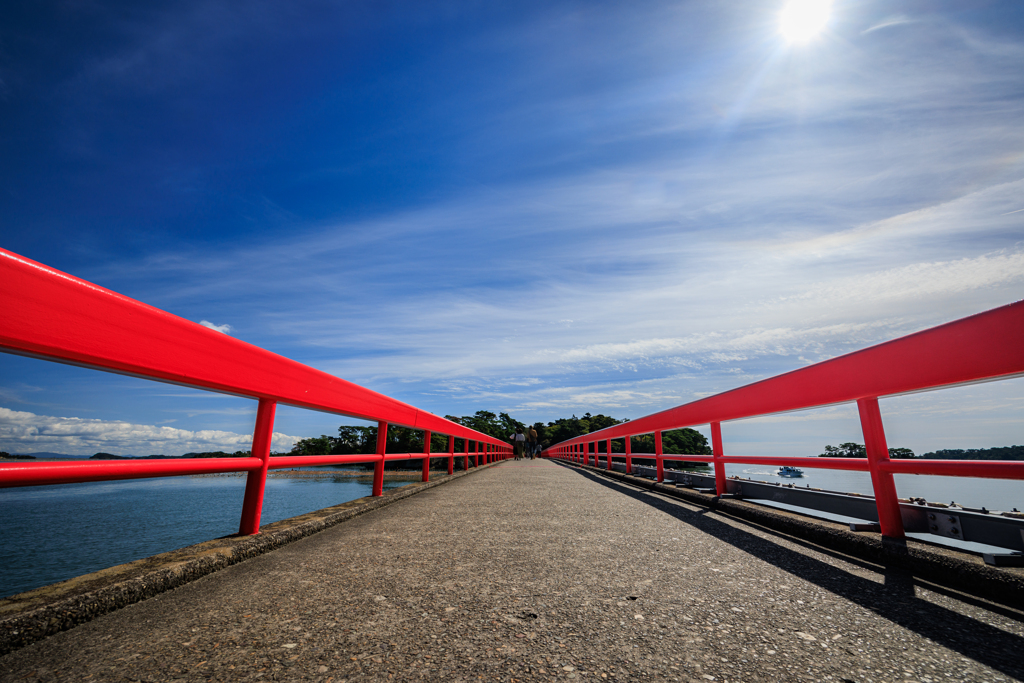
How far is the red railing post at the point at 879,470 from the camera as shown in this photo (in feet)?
6.16

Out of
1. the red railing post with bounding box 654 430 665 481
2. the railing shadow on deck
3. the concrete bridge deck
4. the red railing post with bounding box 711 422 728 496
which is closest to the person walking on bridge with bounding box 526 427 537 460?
the red railing post with bounding box 654 430 665 481

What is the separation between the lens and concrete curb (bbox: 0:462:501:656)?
41.8 inches

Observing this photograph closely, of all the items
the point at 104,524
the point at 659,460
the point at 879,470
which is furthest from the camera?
the point at 659,460

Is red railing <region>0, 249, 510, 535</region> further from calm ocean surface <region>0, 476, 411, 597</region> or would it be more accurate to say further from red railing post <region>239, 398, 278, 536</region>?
calm ocean surface <region>0, 476, 411, 597</region>

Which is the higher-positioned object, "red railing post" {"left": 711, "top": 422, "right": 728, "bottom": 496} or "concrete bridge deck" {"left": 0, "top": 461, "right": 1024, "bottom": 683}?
"red railing post" {"left": 711, "top": 422, "right": 728, "bottom": 496}

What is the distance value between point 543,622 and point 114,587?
1.33 meters

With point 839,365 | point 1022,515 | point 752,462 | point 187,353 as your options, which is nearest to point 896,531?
point 1022,515

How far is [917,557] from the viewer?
163 centimetres

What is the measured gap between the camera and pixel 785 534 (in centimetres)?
238

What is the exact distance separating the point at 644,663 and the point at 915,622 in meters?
0.90

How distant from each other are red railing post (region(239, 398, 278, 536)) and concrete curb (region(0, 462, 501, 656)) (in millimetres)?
74

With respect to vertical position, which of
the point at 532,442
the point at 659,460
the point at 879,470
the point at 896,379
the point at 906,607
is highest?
the point at 896,379

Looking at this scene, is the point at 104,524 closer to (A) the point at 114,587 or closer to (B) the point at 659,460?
(A) the point at 114,587

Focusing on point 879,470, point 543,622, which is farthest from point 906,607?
point 543,622
